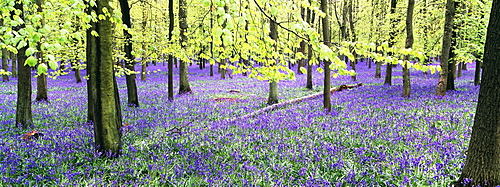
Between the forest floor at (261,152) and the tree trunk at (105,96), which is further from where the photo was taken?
the tree trunk at (105,96)

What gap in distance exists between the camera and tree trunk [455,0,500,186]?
350 centimetres

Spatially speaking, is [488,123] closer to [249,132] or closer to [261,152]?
[261,152]

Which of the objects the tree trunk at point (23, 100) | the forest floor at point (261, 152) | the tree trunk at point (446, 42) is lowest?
the forest floor at point (261, 152)

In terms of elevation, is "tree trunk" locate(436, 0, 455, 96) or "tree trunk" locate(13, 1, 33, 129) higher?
"tree trunk" locate(436, 0, 455, 96)

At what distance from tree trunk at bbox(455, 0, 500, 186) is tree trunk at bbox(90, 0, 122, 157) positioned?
6.75 meters

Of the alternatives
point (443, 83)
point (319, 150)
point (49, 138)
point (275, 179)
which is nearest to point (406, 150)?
point (319, 150)

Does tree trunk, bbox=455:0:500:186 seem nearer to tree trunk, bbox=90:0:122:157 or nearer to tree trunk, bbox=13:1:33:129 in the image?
tree trunk, bbox=90:0:122:157

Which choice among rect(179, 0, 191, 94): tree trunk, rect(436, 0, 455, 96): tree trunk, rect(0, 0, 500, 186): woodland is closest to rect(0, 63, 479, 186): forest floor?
rect(0, 0, 500, 186): woodland

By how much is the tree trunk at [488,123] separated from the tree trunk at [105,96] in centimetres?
675

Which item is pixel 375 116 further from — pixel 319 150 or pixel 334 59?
pixel 334 59

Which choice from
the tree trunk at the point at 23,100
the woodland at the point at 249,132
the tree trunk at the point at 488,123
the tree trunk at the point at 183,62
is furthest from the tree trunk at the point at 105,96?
the tree trunk at the point at 183,62

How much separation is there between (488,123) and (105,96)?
22.9ft

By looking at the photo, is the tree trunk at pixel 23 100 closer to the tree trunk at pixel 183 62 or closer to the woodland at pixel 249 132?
the woodland at pixel 249 132

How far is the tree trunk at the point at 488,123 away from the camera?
350 cm
